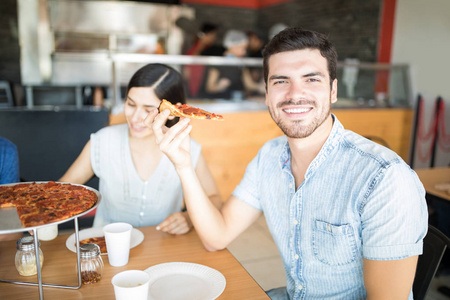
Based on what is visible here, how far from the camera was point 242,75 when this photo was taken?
4.42 metres

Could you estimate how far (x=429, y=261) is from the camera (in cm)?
136

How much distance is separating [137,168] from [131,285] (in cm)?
101

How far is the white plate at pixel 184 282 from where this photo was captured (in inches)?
43.9

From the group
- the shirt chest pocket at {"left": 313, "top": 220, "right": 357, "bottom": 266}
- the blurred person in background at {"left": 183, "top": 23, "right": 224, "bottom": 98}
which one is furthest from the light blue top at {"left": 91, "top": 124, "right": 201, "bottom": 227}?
the blurred person in background at {"left": 183, "top": 23, "right": 224, "bottom": 98}

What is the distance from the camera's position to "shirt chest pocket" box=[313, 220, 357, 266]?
47.2 inches

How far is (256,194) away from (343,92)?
135 inches

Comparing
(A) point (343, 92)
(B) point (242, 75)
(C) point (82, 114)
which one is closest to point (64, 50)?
(B) point (242, 75)

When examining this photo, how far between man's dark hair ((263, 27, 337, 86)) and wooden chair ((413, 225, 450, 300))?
669 mm

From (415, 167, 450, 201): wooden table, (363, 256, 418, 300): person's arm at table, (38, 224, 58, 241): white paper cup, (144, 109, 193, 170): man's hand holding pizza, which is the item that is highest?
(144, 109, 193, 170): man's hand holding pizza

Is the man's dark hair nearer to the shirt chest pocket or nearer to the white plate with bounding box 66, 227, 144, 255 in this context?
the shirt chest pocket

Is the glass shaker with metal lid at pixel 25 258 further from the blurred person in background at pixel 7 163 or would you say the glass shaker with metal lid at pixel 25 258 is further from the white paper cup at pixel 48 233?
the blurred person in background at pixel 7 163

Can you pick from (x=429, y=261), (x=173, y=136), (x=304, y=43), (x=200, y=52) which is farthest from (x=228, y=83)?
(x=429, y=261)

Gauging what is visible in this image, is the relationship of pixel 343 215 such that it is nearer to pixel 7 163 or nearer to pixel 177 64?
pixel 7 163

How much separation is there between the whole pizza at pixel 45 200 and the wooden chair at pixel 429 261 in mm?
1161
